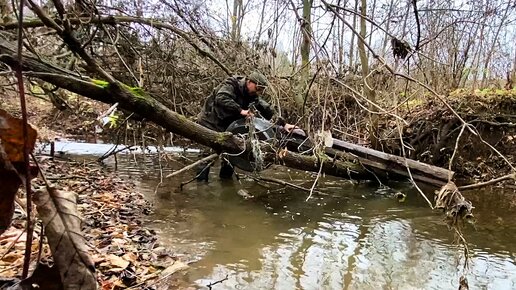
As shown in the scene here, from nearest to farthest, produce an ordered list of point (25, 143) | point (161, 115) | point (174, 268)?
point (25, 143) < point (174, 268) < point (161, 115)

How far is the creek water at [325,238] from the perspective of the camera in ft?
12.4

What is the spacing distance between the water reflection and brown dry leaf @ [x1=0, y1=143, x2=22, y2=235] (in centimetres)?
252

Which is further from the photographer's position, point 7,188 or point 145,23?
point 145,23

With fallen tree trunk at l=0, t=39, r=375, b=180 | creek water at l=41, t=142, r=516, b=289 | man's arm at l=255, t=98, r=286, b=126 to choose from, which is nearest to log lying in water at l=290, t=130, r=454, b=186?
fallen tree trunk at l=0, t=39, r=375, b=180

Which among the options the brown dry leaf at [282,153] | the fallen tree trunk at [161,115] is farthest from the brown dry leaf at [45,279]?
the brown dry leaf at [282,153]

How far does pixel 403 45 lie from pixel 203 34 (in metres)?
6.13

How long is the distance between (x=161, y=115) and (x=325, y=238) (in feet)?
7.09

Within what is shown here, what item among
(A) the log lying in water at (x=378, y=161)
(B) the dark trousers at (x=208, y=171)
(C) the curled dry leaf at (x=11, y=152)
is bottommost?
(B) the dark trousers at (x=208, y=171)

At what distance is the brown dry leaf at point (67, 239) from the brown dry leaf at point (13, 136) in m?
0.09

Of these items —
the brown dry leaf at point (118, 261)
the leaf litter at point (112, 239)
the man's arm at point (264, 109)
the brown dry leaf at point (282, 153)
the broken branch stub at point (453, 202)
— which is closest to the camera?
the broken branch stub at point (453, 202)

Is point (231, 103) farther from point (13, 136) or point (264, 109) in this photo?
point (13, 136)

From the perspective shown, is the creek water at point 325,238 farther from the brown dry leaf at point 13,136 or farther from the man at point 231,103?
the brown dry leaf at point 13,136

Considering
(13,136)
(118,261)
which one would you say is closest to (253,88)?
(118,261)

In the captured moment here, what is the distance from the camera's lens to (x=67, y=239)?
955 millimetres
